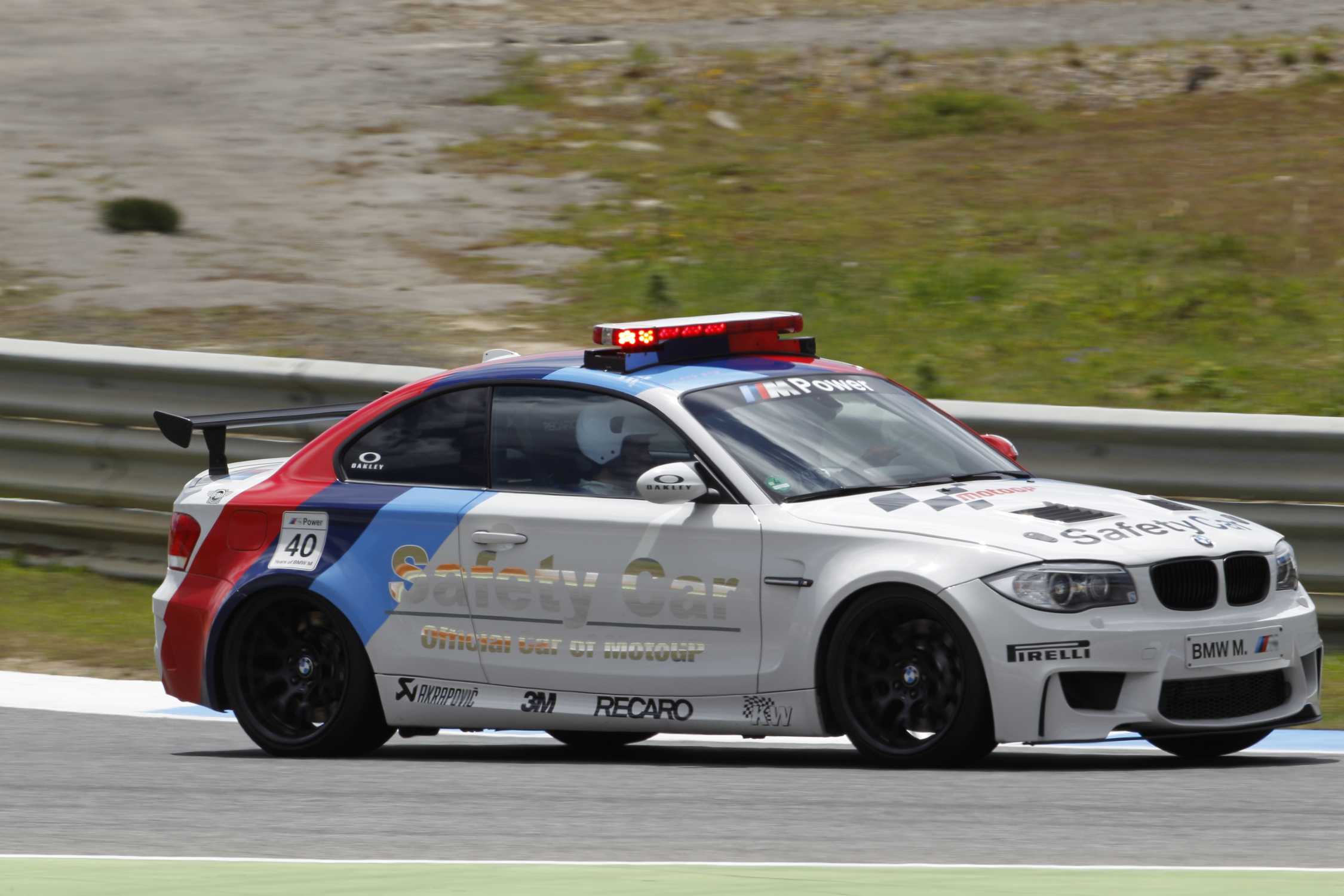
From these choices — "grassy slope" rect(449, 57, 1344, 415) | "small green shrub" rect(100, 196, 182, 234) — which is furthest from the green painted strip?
"small green shrub" rect(100, 196, 182, 234)

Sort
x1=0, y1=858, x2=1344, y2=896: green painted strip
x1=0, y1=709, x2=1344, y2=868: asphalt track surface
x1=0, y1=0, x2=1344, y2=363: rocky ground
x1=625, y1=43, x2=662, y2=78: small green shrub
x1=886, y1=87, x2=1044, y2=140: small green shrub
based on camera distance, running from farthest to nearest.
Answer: x1=625, y1=43, x2=662, y2=78: small green shrub < x1=886, y1=87, x2=1044, y2=140: small green shrub < x1=0, y1=0, x2=1344, y2=363: rocky ground < x1=0, y1=709, x2=1344, y2=868: asphalt track surface < x1=0, y1=858, x2=1344, y2=896: green painted strip

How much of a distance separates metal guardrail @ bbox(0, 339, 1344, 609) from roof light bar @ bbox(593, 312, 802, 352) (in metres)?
1.62

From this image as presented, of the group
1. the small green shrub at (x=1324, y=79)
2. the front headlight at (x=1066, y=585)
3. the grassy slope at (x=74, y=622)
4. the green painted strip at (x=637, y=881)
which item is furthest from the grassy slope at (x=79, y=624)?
the small green shrub at (x=1324, y=79)

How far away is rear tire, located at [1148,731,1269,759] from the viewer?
7641 millimetres

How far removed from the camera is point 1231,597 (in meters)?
7.27

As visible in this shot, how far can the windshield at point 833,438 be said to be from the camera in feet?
25.2

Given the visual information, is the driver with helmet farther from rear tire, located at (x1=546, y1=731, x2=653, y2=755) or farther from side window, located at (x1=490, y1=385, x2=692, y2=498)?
rear tire, located at (x1=546, y1=731, x2=653, y2=755)

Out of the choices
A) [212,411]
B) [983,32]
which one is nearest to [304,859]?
[212,411]

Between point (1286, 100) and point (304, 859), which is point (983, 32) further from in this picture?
point (304, 859)

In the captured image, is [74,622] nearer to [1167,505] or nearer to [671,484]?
[671,484]

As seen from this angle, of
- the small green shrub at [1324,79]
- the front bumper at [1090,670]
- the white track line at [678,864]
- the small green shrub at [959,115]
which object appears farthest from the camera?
the small green shrub at [1324,79]

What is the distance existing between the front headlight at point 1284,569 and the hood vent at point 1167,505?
33 cm

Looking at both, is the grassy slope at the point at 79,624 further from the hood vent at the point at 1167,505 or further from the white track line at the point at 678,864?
the white track line at the point at 678,864

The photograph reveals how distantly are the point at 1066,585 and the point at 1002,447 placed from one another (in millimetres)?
1606
